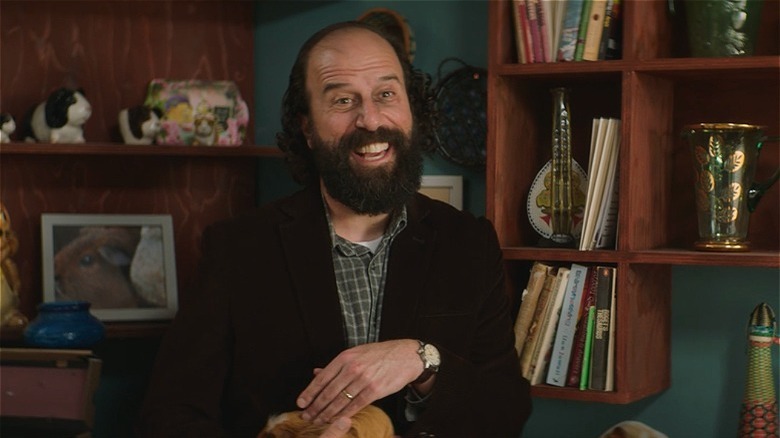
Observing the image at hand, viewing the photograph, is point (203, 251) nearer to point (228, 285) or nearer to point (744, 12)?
point (228, 285)

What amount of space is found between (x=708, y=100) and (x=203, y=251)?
1.14 m

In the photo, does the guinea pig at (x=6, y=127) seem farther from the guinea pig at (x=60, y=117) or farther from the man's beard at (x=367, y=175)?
the man's beard at (x=367, y=175)

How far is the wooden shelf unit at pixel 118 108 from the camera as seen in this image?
2781 millimetres

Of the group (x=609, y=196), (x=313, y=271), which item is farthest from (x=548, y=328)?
(x=313, y=271)

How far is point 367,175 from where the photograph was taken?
90.1 inches

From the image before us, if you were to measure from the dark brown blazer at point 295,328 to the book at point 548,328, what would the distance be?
0.09 meters

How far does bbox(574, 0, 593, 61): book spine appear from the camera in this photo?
7.75 ft

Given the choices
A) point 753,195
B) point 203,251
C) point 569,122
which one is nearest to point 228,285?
point 203,251

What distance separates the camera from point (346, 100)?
7.59 ft

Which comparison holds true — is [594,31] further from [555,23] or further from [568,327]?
[568,327]

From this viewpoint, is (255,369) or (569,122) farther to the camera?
(569,122)

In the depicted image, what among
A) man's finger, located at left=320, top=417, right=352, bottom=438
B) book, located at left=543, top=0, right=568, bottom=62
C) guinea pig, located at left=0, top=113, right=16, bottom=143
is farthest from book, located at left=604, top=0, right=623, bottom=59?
guinea pig, located at left=0, top=113, right=16, bottom=143

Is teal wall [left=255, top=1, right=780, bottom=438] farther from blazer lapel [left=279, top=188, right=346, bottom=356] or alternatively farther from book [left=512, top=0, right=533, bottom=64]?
blazer lapel [left=279, top=188, right=346, bottom=356]

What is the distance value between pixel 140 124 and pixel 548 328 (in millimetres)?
1091
